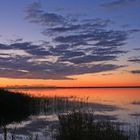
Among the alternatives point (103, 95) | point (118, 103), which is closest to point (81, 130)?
point (118, 103)

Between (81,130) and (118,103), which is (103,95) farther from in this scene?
(81,130)

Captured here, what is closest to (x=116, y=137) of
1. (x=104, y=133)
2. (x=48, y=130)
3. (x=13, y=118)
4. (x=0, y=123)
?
(x=104, y=133)

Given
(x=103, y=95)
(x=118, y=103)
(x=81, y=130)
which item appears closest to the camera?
(x=81, y=130)

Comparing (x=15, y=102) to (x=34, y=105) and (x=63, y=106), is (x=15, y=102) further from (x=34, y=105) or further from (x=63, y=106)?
(x=63, y=106)

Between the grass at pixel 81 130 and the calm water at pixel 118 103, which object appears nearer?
the grass at pixel 81 130

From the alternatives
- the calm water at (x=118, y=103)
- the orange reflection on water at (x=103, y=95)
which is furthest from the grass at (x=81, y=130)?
the orange reflection on water at (x=103, y=95)

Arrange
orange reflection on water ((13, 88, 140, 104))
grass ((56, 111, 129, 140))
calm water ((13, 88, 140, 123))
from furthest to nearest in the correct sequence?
orange reflection on water ((13, 88, 140, 104)), calm water ((13, 88, 140, 123)), grass ((56, 111, 129, 140))

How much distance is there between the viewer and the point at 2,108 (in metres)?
38.6

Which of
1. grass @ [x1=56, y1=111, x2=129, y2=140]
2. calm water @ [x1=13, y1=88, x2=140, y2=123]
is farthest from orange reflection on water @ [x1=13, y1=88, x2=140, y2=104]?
grass @ [x1=56, y1=111, x2=129, y2=140]

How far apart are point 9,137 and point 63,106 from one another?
79.0 feet

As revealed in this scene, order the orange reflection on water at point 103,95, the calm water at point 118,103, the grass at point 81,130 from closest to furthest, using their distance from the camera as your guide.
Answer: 1. the grass at point 81,130
2. the calm water at point 118,103
3. the orange reflection on water at point 103,95

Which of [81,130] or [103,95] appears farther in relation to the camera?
[103,95]

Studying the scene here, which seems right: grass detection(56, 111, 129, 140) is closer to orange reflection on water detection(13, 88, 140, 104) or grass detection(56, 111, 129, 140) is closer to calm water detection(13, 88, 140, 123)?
calm water detection(13, 88, 140, 123)

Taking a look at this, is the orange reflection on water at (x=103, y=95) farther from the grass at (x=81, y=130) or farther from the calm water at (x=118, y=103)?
the grass at (x=81, y=130)
